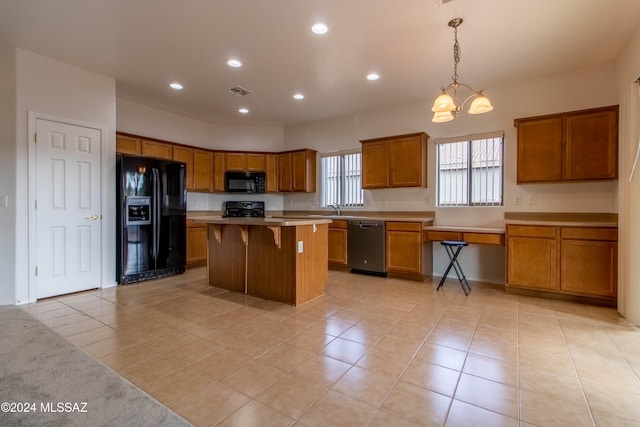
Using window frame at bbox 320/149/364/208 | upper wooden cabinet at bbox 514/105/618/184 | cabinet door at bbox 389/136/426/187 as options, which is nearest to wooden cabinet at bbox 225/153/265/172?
window frame at bbox 320/149/364/208

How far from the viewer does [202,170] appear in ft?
19.7

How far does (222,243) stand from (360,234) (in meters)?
2.19

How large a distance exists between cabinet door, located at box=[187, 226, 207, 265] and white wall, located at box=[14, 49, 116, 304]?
1.30 m

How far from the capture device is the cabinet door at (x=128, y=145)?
4725 mm

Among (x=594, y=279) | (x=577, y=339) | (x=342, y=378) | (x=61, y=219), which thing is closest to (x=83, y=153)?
(x=61, y=219)

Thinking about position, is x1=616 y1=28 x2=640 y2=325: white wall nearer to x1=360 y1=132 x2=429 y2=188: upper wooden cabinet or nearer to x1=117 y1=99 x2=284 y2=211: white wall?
x1=360 y1=132 x2=429 y2=188: upper wooden cabinet

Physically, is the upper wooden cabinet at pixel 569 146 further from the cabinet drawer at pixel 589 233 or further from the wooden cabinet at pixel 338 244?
the wooden cabinet at pixel 338 244

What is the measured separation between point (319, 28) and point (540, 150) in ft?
10.1

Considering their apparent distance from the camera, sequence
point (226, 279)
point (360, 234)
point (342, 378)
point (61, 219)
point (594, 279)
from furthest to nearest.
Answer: point (360, 234) < point (226, 279) < point (61, 219) < point (594, 279) < point (342, 378)

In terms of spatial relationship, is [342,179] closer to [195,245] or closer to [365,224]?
[365,224]

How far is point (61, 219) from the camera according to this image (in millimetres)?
3756

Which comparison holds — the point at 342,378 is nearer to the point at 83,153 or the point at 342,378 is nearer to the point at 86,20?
the point at 86,20

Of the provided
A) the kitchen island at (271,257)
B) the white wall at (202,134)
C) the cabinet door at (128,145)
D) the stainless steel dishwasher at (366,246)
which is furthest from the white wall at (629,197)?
the cabinet door at (128,145)

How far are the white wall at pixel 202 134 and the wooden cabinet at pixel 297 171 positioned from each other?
523 mm
